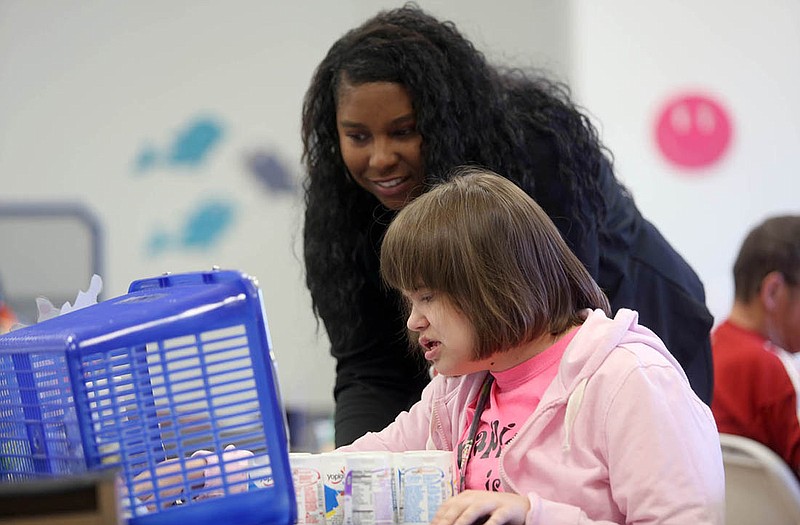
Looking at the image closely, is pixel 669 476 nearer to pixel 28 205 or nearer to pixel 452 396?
pixel 452 396

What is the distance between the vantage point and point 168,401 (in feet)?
3.51

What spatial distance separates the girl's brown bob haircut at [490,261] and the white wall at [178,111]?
279 cm

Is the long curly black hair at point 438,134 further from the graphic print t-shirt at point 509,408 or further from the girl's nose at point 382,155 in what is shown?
the graphic print t-shirt at point 509,408

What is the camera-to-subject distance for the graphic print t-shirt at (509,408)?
1.32m

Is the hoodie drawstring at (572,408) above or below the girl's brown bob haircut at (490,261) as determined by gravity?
below

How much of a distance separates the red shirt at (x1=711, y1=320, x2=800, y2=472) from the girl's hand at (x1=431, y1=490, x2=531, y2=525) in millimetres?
1644

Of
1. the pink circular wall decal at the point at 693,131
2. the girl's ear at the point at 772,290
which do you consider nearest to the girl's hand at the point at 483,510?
the girl's ear at the point at 772,290

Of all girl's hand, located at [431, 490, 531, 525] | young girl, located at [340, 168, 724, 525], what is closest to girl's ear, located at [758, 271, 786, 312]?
young girl, located at [340, 168, 724, 525]

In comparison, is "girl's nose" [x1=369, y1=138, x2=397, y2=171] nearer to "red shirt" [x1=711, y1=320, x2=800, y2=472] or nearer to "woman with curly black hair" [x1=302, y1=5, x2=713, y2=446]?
"woman with curly black hair" [x1=302, y1=5, x2=713, y2=446]

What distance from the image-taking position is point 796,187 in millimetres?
3967

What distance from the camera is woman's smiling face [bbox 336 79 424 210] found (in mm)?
1654

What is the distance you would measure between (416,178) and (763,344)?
4.59ft

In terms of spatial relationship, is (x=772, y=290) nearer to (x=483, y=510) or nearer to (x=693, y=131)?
(x=693, y=131)

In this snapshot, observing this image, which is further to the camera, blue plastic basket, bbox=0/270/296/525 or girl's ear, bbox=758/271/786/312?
girl's ear, bbox=758/271/786/312
